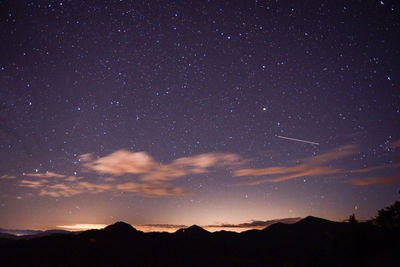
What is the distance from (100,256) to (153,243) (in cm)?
5729

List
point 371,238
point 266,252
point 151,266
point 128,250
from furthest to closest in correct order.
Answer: point 266,252 < point 128,250 < point 151,266 < point 371,238

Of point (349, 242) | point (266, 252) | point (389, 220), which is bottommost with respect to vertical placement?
point (266, 252)

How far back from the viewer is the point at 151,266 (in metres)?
139

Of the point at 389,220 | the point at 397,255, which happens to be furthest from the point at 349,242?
the point at 397,255

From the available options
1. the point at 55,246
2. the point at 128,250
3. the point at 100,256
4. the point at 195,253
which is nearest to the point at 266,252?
the point at 195,253

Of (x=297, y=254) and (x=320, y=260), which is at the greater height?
(x=320, y=260)

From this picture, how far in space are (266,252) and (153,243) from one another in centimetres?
8896

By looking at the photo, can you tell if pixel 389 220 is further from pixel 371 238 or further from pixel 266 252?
pixel 266 252

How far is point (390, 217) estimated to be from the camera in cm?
3288

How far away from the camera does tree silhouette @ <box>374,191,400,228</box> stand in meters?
32.5

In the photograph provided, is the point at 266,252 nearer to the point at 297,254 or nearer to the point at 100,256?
the point at 297,254

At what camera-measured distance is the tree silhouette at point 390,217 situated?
1280 inches

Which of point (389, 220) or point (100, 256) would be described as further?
point (100, 256)

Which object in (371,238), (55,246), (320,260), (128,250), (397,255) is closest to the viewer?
(397,255)
